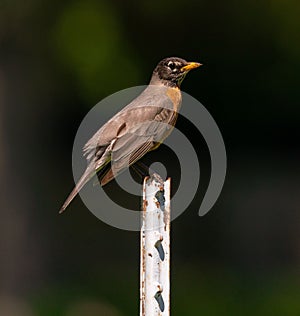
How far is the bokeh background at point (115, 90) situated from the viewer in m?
11.9

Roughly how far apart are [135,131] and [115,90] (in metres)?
5.62

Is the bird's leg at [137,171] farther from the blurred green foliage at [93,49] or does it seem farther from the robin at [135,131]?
the blurred green foliage at [93,49]

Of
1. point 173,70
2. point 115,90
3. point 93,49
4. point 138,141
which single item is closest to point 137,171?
point 138,141

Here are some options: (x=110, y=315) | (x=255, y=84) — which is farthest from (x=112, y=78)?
(x=110, y=315)

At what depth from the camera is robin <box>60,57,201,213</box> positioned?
5703 millimetres

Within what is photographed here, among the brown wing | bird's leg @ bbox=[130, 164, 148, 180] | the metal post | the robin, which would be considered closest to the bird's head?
the robin

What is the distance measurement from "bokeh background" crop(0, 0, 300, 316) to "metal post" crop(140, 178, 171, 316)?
6.73 meters

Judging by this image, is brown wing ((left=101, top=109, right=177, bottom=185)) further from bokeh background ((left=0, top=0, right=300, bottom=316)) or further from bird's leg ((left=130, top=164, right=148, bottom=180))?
bokeh background ((left=0, top=0, right=300, bottom=316))

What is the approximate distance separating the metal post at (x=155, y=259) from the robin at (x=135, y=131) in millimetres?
664

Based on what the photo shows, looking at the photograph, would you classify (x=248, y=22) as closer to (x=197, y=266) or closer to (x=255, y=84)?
(x=255, y=84)

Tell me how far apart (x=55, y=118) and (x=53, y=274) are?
1683 millimetres

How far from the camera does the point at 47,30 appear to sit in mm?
12102

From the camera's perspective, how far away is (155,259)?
15.5ft

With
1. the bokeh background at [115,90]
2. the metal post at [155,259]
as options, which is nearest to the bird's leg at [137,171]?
the metal post at [155,259]
